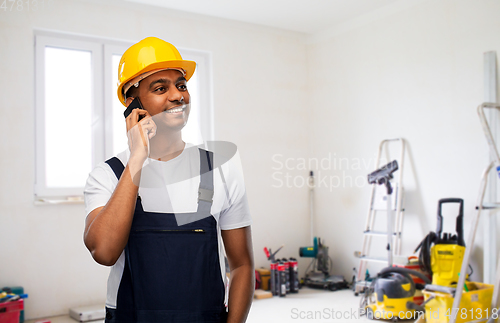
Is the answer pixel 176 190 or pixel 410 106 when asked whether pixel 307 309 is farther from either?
pixel 176 190

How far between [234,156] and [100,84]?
3578mm

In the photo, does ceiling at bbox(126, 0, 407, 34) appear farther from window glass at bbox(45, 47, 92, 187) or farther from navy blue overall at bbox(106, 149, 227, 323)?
navy blue overall at bbox(106, 149, 227, 323)

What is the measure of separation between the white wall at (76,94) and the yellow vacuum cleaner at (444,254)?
2.07 m

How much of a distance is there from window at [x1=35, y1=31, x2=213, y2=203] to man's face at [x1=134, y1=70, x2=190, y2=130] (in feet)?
10.1

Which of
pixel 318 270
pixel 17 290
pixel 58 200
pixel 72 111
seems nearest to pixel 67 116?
pixel 72 111

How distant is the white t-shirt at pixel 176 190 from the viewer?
117cm

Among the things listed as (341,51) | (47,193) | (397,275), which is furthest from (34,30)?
(397,275)

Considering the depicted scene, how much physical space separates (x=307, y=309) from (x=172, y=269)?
10.8ft

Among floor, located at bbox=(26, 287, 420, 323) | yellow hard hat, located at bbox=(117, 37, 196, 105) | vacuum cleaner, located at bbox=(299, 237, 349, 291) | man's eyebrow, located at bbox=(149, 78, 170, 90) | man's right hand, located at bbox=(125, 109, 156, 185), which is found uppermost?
yellow hard hat, located at bbox=(117, 37, 196, 105)

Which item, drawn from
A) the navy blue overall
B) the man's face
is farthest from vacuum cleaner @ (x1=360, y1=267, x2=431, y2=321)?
the man's face

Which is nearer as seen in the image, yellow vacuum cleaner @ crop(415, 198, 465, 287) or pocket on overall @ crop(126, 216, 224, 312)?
pocket on overall @ crop(126, 216, 224, 312)

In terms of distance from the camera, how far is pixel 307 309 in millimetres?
4160

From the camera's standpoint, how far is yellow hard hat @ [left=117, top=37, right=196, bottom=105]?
1.29 metres

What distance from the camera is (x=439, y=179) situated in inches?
169
